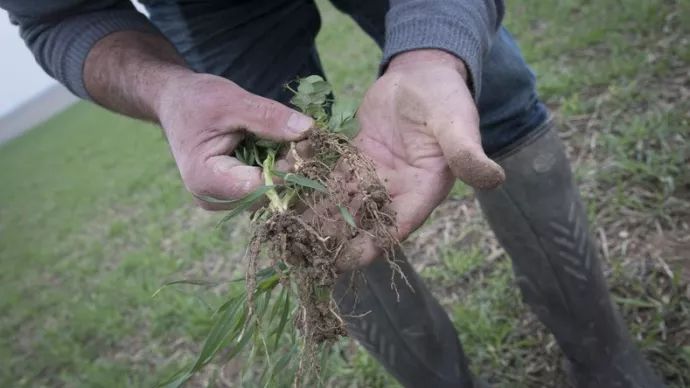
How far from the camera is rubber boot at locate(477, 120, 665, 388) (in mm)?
1271

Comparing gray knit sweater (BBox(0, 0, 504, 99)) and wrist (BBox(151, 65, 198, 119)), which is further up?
gray knit sweater (BBox(0, 0, 504, 99))

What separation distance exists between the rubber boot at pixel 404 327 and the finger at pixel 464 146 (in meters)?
0.39

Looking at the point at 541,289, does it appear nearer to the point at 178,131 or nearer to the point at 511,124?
the point at 511,124

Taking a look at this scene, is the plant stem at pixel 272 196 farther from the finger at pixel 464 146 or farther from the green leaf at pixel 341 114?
the finger at pixel 464 146

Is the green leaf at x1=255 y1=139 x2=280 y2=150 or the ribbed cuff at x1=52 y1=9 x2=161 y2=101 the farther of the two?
the ribbed cuff at x1=52 y1=9 x2=161 y2=101

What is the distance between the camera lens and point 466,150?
826mm

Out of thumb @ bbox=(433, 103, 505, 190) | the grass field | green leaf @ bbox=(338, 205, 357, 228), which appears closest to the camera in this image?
thumb @ bbox=(433, 103, 505, 190)

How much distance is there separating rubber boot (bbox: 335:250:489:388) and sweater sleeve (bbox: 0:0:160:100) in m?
0.74

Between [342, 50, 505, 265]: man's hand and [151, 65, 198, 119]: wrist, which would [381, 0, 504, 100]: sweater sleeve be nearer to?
[342, 50, 505, 265]: man's hand

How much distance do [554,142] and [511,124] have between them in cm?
12

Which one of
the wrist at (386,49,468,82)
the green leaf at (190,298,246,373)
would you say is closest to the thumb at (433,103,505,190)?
the wrist at (386,49,468,82)

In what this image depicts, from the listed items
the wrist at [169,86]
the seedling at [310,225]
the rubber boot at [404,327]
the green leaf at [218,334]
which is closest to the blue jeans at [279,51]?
the wrist at [169,86]

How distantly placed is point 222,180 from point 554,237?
0.75 m

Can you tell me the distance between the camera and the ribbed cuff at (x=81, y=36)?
1271 mm
